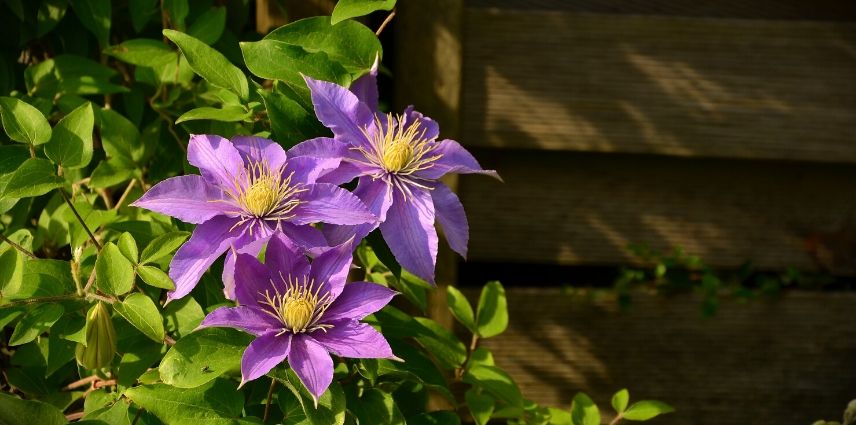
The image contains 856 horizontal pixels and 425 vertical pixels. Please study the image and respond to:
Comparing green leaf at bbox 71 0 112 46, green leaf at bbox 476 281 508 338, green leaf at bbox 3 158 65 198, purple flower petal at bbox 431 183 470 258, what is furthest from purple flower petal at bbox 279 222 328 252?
green leaf at bbox 71 0 112 46

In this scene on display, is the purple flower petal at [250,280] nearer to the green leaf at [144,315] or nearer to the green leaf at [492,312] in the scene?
the green leaf at [144,315]

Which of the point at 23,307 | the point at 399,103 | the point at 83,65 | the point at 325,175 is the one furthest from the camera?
the point at 399,103

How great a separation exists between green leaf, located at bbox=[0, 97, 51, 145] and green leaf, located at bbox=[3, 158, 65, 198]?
0.04 meters

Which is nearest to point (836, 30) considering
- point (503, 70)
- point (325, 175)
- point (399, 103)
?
point (503, 70)

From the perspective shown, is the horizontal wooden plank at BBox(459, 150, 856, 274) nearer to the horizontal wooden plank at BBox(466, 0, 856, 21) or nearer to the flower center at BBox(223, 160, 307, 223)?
the horizontal wooden plank at BBox(466, 0, 856, 21)

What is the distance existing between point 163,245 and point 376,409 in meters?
0.24

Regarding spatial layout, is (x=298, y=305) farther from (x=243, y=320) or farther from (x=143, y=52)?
(x=143, y=52)

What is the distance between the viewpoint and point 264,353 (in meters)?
0.71

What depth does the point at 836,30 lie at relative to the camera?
53.0 inches

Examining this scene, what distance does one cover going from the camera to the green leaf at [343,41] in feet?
2.87

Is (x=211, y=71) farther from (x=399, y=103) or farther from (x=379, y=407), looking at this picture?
(x=399, y=103)

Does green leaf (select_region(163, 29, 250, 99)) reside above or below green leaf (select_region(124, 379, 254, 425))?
above

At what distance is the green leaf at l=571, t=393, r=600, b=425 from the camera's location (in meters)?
1.15

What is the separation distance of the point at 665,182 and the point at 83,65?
85 cm
